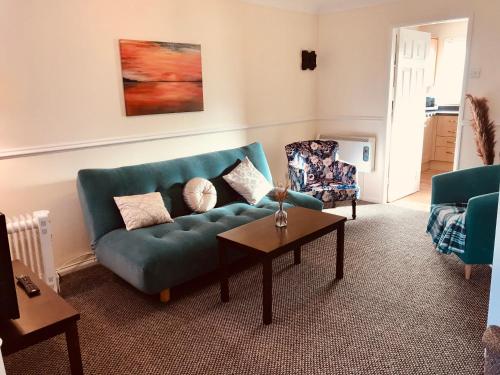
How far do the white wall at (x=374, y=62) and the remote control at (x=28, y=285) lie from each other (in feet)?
12.5

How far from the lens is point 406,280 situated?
112 inches

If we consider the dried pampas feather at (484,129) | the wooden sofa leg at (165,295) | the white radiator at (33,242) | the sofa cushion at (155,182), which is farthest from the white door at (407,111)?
the white radiator at (33,242)

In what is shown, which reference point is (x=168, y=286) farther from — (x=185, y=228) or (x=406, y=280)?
(x=406, y=280)

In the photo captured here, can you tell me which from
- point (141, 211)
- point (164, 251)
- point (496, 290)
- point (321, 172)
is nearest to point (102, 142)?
point (141, 211)

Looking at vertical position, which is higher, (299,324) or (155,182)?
(155,182)

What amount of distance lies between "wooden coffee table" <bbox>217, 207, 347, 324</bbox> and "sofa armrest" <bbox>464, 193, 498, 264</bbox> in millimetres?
822

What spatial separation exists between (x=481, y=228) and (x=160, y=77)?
2.64 metres

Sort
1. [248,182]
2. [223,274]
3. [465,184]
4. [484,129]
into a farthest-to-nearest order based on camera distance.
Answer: [484,129], [248,182], [465,184], [223,274]

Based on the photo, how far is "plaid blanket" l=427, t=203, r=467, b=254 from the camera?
277cm

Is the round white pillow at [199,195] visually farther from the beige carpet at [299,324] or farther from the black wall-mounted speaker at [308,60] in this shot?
the black wall-mounted speaker at [308,60]

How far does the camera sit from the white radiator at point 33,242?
2.51 metres

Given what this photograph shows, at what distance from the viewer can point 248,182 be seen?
3551 mm

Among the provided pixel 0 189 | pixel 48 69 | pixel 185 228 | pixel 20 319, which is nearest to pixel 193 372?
pixel 20 319

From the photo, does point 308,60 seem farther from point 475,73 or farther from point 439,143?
point 439,143
